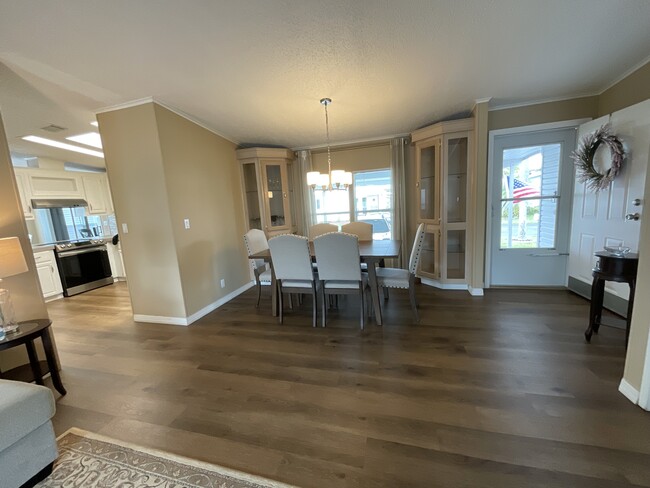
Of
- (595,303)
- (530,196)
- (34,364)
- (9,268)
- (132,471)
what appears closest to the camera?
(132,471)

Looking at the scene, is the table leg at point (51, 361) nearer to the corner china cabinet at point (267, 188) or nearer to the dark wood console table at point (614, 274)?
the corner china cabinet at point (267, 188)

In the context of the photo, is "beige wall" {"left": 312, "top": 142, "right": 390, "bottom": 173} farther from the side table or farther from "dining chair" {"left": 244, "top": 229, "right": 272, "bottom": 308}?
the side table

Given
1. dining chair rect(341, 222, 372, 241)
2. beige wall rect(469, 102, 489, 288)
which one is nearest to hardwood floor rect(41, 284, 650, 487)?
beige wall rect(469, 102, 489, 288)

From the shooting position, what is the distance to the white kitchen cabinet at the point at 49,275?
164 inches

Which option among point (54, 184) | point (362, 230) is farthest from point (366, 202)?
point (54, 184)

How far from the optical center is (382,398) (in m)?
1.77

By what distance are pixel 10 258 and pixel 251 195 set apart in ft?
10.1

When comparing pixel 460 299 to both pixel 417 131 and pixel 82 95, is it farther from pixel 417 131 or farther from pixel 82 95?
pixel 82 95

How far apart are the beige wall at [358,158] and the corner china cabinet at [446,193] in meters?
0.65

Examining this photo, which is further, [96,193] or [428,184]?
[96,193]

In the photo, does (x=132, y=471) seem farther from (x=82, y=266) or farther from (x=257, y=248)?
(x=82, y=266)

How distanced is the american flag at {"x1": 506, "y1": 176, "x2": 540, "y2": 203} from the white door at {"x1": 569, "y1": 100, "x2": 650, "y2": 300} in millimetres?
418

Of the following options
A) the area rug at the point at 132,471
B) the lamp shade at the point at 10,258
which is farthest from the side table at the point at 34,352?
the area rug at the point at 132,471

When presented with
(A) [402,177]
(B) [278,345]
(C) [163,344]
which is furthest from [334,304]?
(A) [402,177]
